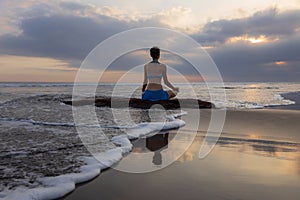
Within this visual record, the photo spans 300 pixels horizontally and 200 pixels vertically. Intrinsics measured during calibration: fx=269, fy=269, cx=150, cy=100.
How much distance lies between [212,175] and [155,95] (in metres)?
5.48

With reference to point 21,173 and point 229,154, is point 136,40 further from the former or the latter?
point 21,173

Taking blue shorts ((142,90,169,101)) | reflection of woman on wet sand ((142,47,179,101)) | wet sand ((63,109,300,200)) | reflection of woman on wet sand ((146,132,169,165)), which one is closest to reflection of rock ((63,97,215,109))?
blue shorts ((142,90,169,101))

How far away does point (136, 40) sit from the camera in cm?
869

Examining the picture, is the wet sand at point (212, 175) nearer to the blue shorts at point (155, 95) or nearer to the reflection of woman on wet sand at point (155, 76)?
the reflection of woman on wet sand at point (155, 76)

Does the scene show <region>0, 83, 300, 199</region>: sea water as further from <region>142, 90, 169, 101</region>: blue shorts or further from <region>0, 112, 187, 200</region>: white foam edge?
<region>142, 90, 169, 101</region>: blue shorts

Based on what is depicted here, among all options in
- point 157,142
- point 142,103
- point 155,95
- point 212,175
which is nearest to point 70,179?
point 212,175

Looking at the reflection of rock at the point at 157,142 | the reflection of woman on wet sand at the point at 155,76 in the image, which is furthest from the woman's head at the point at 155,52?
the reflection of rock at the point at 157,142

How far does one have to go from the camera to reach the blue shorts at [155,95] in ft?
27.2

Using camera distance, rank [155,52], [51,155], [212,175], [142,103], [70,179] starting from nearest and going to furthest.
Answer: [70,179], [212,175], [51,155], [155,52], [142,103]

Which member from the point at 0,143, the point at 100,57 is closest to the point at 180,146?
the point at 0,143

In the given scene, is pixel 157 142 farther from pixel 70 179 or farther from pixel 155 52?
pixel 155 52

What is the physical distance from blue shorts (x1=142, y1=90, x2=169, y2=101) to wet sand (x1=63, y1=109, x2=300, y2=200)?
128 inches

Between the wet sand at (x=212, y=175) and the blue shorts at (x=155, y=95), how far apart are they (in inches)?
128

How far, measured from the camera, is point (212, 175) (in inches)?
126
